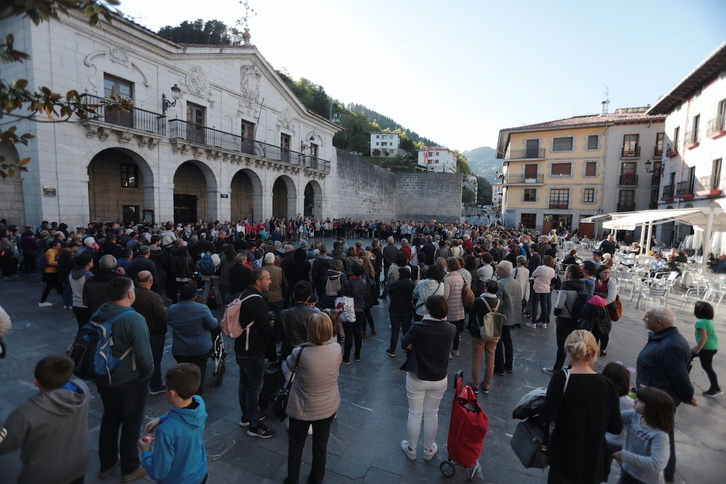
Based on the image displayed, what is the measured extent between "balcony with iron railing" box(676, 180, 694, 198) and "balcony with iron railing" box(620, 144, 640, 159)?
925 cm

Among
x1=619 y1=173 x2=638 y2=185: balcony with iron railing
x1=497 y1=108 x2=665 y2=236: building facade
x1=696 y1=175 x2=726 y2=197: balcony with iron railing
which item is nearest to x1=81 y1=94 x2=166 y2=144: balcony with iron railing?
x1=696 y1=175 x2=726 y2=197: balcony with iron railing

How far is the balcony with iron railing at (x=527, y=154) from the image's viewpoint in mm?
30344

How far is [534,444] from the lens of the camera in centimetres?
230

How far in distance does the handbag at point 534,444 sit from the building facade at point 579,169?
3179 centimetres

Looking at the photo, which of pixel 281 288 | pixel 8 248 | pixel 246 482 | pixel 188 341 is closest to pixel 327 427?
pixel 246 482

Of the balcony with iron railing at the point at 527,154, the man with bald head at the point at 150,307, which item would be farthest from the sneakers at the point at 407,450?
the balcony with iron railing at the point at 527,154

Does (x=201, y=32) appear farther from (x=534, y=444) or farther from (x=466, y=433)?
(x=534, y=444)

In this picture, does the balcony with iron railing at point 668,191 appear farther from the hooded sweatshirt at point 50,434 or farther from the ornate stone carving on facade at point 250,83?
the hooded sweatshirt at point 50,434

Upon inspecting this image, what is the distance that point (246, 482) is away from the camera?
2842mm

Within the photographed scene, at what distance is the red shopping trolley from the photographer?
9.23 feet

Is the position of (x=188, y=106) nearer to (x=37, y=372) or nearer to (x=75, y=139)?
(x=75, y=139)

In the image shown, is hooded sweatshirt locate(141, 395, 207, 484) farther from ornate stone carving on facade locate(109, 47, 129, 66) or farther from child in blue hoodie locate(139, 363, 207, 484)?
ornate stone carving on facade locate(109, 47, 129, 66)

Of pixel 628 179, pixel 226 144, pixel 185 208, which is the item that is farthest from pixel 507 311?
pixel 628 179

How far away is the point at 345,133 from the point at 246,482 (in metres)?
55.6
